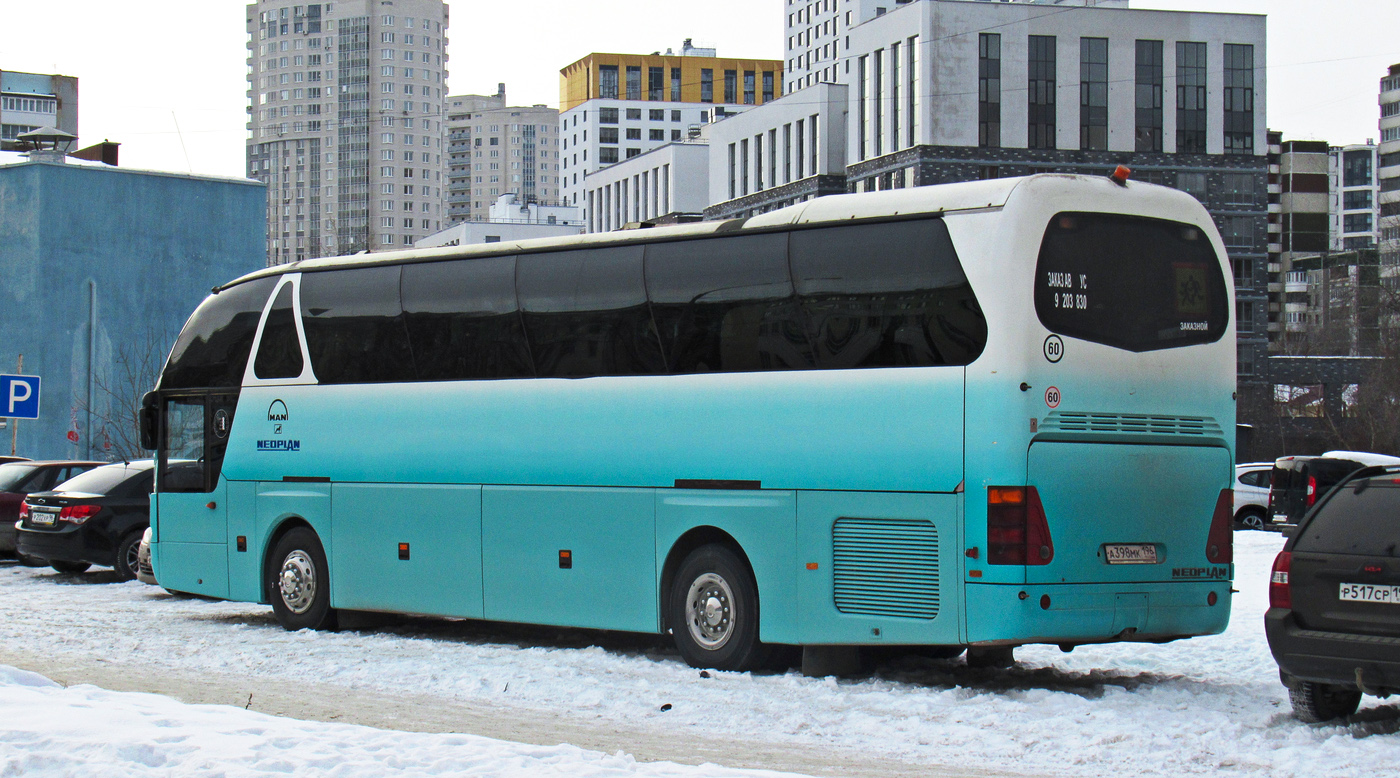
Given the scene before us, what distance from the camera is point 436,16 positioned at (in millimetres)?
188250

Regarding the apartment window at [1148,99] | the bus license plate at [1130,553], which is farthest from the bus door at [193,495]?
the apartment window at [1148,99]

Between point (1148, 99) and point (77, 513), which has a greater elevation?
point (1148, 99)

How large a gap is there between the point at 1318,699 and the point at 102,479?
54.2ft

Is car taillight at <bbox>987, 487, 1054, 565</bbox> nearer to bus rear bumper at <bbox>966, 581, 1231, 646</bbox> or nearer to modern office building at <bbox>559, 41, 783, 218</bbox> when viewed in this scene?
bus rear bumper at <bbox>966, 581, 1231, 646</bbox>

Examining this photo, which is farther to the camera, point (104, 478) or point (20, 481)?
point (20, 481)

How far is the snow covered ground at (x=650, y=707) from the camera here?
7059mm

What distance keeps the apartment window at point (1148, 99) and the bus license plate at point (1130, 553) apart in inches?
2949

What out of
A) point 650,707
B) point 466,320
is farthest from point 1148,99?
point 650,707

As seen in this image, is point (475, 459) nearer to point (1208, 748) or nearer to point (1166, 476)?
point (1166, 476)

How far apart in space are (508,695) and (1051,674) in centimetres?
392

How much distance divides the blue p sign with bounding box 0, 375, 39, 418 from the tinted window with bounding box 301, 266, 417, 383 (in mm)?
13185

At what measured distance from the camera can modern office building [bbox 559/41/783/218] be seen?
554ft

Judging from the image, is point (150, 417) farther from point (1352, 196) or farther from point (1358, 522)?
point (1352, 196)

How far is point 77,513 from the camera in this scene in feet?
67.0
